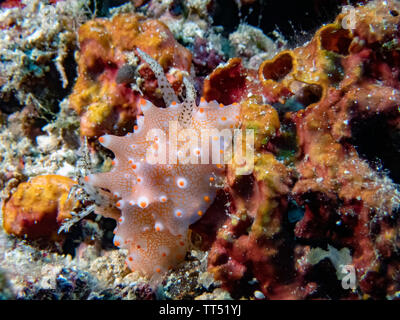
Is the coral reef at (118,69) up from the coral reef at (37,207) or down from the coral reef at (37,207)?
up

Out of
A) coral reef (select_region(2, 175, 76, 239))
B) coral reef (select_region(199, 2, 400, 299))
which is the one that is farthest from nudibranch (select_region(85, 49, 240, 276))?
coral reef (select_region(2, 175, 76, 239))

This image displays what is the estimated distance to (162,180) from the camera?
Answer: 8.69 ft

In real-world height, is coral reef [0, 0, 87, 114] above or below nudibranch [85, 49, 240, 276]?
above

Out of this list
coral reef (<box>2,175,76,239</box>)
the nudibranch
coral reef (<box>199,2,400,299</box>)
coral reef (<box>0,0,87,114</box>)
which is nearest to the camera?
coral reef (<box>199,2,400,299</box>)

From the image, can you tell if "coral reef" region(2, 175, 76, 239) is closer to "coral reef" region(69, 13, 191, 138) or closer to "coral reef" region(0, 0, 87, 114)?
"coral reef" region(69, 13, 191, 138)

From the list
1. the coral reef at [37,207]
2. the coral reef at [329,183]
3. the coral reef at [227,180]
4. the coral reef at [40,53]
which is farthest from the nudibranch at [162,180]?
the coral reef at [40,53]

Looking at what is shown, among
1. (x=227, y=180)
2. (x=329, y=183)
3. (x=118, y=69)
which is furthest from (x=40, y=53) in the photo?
(x=329, y=183)

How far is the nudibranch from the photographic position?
263 cm

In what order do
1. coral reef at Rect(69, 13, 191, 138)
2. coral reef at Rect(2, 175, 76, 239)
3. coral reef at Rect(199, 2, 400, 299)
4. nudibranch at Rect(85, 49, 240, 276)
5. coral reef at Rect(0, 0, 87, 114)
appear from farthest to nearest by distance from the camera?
1. coral reef at Rect(0, 0, 87, 114)
2. coral reef at Rect(2, 175, 76, 239)
3. coral reef at Rect(69, 13, 191, 138)
4. nudibranch at Rect(85, 49, 240, 276)
5. coral reef at Rect(199, 2, 400, 299)

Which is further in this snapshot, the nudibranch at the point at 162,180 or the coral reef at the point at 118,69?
the coral reef at the point at 118,69

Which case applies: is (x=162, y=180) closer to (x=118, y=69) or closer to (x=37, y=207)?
(x=118, y=69)

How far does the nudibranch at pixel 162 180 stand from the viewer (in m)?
2.63

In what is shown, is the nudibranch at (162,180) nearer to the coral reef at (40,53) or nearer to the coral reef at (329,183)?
the coral reef at (329,183)
